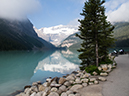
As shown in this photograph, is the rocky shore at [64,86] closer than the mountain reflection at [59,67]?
Yes

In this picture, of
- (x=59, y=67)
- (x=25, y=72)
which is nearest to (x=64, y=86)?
(x=25, y=72)

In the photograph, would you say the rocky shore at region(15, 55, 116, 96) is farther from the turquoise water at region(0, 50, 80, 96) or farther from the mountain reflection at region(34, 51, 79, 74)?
the mountain reflection at region(34, 51, 79, 74)

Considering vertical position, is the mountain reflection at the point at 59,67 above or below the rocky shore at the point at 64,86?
below

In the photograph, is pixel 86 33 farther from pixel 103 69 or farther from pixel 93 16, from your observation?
pixel 103 69

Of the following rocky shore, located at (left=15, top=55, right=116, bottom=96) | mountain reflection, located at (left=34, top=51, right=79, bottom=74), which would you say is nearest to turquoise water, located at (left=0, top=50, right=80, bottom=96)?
mountain reflection, located at (left=34, top=51, right=79, bottom=74)

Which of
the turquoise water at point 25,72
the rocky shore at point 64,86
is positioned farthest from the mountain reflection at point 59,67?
the rocky shore at point 64,86

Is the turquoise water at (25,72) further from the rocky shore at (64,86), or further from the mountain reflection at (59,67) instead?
the rocky shore at (64,86)

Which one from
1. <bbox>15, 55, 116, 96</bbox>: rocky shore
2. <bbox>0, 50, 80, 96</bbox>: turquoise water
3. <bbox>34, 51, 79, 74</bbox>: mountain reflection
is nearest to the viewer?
<bbox>15, 55, 116, 96</bbox>: rocky shore

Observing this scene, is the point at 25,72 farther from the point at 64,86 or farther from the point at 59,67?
the point at 64,86

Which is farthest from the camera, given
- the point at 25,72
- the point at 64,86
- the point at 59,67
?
the point at 59,67

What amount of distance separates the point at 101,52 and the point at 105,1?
10786 mm

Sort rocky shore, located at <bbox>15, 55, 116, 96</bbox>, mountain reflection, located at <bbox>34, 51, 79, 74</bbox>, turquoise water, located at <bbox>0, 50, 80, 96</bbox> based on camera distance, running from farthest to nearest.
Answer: mountain reflection, located at <bbox>34, 51, 79, 74</bbox> < turquoise water, located at <bbox>0, 50, 80, 96</bbox> < rocky shore, located at <bbox>15, 55, 116, 96</bbox>

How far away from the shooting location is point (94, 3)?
18.4m

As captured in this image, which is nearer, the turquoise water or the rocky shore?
the rocky shore
